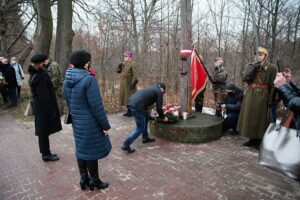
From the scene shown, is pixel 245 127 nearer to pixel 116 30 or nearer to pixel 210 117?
pixel 210 117

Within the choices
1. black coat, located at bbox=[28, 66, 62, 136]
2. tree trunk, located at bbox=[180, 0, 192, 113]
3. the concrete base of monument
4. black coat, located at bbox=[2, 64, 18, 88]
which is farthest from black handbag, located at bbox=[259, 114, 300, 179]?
black coat, located at bbox=[2, 64, 18, 88]

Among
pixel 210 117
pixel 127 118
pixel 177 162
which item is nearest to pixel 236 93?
pixel 210 117

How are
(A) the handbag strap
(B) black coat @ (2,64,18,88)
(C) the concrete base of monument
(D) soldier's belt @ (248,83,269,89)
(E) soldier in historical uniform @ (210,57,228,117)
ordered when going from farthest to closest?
(B) black coat @ (2,64,18,88) < (E) soldier in historical uniform @ (210,57,228,117) < (C) the concrete base of monument < (D) soldier's belt @ (248,83,269,89) < (A) the handbag strap

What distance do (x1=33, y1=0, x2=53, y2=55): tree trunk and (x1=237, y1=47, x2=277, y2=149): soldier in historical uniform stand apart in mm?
7302

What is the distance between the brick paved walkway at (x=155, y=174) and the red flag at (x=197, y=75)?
1444mm

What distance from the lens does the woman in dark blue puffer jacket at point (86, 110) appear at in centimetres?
325

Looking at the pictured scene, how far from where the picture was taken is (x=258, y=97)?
16.5 feet

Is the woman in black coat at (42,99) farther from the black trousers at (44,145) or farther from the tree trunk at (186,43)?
the tree trunk at (186,43)

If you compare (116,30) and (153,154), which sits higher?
(116,30)

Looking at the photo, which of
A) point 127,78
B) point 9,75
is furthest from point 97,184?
point 9,75

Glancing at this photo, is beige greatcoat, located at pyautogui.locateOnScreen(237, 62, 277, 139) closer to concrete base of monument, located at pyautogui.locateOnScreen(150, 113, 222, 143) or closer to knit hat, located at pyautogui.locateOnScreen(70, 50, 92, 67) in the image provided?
concrete base of monument, located at pyautogui.locateOnScreen(150, 113, 222, 143)

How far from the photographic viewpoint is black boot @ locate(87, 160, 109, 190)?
3535 millimetres

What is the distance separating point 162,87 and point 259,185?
2.50 meters

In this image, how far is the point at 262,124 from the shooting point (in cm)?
509
